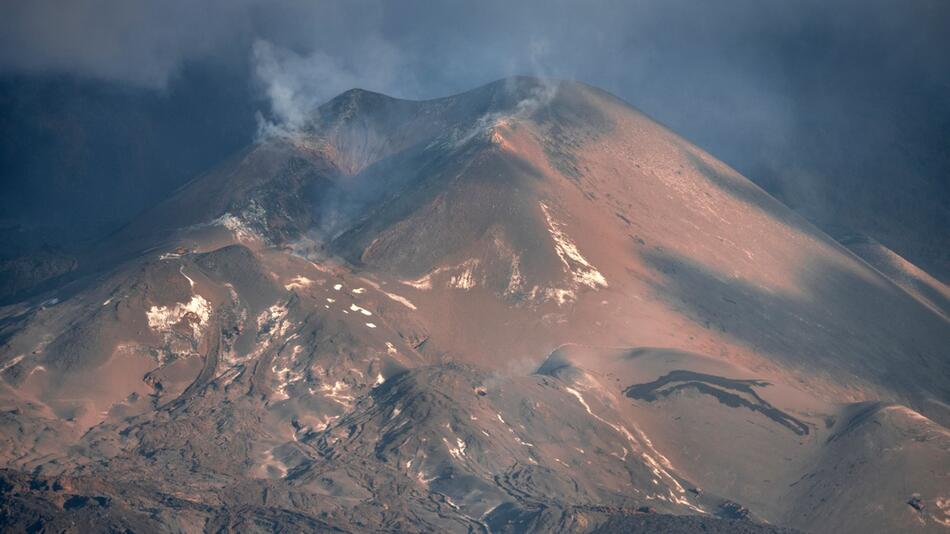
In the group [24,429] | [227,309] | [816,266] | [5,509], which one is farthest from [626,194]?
[5,509]

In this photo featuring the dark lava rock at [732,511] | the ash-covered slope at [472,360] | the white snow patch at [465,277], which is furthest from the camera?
the white snow patch at [465,277]

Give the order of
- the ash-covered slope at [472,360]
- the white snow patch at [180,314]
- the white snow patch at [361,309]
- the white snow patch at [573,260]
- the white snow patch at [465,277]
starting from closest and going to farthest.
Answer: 1. the ash-covered slope at [472,360]
2. the white snow patch at [180,314]
3. the white snow patch at [361,309]
4. the white snow patch at [465,277]
5. the white snow patch at [573,260]

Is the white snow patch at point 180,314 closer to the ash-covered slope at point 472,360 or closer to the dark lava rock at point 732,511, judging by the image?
the ash-covered slope at point 472,360

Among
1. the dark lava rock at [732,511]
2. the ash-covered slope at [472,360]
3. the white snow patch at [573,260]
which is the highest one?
the white snow patch at [573,260]

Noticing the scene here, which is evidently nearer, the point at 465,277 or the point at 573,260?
the point at 465,277

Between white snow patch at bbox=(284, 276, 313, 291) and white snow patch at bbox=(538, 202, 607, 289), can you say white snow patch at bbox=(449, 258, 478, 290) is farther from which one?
white snow patch at bbox=(284, 276, 313, 291)

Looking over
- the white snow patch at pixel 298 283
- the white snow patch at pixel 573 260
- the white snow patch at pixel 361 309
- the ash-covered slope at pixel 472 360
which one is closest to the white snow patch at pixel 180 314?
the ash-covered slope at pixel 472 360

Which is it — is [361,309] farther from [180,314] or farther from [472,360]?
[180,314]

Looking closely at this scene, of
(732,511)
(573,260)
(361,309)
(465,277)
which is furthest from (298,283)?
(732,511)
